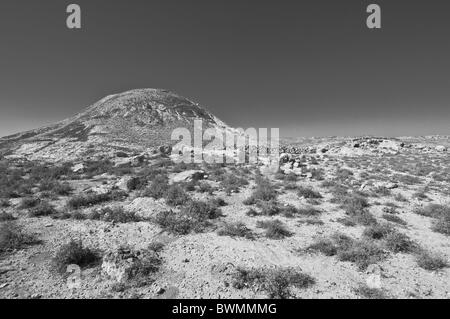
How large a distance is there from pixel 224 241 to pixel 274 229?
7.11 feet

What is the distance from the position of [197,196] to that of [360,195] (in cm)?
991

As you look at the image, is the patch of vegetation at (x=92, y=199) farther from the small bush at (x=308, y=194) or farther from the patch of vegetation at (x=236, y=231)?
the small bush at (x=308, y=194)

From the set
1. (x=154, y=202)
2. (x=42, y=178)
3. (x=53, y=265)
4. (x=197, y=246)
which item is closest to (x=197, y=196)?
(x=154, y=202)

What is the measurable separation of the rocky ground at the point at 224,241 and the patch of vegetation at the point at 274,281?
0.10 feet

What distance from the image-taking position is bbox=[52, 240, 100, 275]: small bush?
280 inches

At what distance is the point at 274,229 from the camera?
31.3ft

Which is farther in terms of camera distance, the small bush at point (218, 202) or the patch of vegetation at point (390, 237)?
the small bush at point (218, 202)

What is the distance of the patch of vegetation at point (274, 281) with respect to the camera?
19.8 feet

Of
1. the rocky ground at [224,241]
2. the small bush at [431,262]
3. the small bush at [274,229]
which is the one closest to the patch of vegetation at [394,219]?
the rocky ground at [224,241]

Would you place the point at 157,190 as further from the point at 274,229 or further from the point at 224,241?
the point at 274,229

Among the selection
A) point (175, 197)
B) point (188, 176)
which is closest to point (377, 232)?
point (175, 197)
